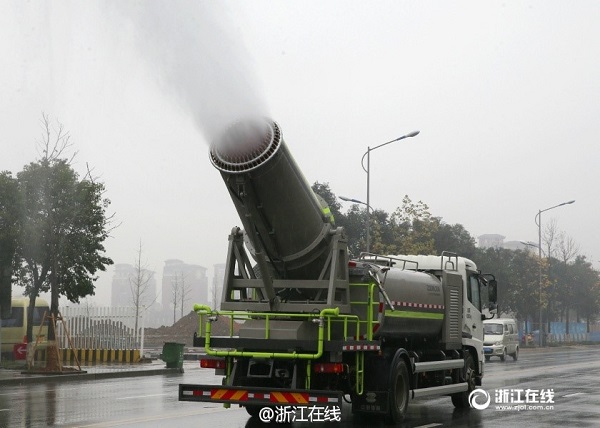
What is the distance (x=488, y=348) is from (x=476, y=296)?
2384 centimetres

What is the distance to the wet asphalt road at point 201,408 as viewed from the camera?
13367 millimetres

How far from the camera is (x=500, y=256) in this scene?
70.5 m

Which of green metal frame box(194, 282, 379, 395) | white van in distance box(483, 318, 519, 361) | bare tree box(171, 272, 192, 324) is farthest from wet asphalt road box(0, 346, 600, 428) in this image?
bare tree box(171, 272, 192, 324)

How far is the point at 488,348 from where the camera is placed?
132ft

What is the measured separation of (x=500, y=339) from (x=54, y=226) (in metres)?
21.8

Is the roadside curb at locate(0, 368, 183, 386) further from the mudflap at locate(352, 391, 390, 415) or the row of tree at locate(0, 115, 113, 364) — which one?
the mudflap at locate(352, 391, 390, 415)

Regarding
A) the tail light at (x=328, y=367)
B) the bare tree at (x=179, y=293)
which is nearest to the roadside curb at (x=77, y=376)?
the tail light at (x=328, y=367)

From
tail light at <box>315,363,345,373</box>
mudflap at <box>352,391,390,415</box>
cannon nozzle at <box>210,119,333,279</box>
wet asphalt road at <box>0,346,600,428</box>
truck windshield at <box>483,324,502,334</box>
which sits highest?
cannon nozzle at <box>210,119,333,279</box>

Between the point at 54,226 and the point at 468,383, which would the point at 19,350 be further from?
the point at 468,383

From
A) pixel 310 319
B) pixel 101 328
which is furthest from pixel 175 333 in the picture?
pixel 310 319

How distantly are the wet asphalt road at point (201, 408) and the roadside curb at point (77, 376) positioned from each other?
699 millimetres

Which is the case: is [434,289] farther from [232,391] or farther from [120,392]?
[120,392]

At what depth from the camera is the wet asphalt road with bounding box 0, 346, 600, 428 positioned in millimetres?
13367

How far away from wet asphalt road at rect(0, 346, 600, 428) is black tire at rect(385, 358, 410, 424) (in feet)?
1.11
